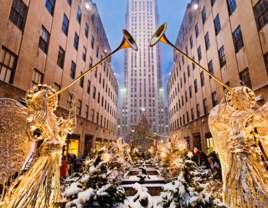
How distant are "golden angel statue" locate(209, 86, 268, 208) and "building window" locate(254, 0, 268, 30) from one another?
30.2 feet

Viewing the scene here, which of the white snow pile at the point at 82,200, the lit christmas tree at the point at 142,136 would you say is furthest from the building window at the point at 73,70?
the lit christmas tree at the point at 142,136

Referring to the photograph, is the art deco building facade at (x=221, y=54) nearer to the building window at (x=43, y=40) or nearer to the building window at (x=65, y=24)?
the building window at (x=43, y=40)

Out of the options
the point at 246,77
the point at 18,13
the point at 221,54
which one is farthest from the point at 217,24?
the point at 18,13

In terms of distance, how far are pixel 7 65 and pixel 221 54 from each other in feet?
59.9

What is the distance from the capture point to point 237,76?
41.1 feet

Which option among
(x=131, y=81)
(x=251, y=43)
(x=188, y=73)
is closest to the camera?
(x=251, y=43)

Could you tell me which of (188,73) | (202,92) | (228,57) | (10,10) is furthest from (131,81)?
(10,10)

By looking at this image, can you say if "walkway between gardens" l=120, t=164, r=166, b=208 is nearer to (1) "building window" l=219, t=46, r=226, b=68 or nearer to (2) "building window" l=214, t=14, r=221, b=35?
(1) "building window" l=219, t=46, r=226, b=68

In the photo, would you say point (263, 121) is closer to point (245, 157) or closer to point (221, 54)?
point (245, 157)

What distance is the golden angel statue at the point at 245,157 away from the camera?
9.91 ft

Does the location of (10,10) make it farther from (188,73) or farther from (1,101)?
(188,73)

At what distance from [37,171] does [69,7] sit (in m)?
18.1

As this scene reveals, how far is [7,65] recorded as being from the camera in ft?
26.9

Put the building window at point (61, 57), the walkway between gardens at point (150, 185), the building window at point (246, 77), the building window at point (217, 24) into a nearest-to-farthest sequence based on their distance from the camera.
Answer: the walkway between gardens at point (150, 185), the building window at point (246, 77), the building window at point (61, 57), the building window at point (217, 24)
